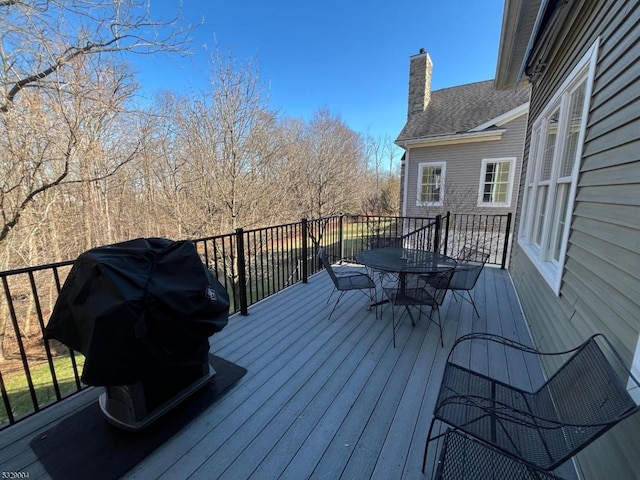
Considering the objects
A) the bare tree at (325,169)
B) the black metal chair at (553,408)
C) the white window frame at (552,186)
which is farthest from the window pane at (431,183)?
the black metal chair at (553,408)

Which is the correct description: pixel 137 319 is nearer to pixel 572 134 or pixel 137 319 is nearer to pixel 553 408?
pixel 553 408

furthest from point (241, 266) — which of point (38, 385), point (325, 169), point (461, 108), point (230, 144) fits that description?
point (325, 169)

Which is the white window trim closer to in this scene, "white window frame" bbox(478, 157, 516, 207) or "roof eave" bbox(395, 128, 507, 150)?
"white window frame" bbox(478, 157, 516, 207)

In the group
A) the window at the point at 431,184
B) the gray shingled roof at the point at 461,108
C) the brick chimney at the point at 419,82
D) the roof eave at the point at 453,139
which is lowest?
the window at the point at 431,184

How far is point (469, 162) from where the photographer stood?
346 inches

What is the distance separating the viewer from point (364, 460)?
147 cm

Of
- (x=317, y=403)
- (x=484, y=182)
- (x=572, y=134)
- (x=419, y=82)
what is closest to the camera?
(x=317, y=403)

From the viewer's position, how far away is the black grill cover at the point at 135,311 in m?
1.28

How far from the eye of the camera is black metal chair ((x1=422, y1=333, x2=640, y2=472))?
3.48 feet

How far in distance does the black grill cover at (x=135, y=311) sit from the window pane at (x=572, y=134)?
121 inches

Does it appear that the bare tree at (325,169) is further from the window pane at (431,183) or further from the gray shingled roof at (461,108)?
the window pane at (431,183)

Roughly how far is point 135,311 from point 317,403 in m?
1.26

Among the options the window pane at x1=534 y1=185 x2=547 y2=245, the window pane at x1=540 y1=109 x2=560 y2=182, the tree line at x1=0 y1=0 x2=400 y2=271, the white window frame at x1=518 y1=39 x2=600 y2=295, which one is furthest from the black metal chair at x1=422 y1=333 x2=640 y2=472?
the tree line at x1=0 y1=0 x2=400 y2=271

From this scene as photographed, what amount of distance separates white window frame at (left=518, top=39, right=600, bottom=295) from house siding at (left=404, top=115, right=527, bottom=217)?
488cm
